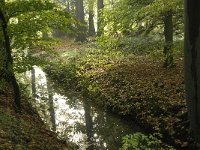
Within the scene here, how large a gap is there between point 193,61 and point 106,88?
6.17 m

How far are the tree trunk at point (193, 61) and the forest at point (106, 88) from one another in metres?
0.02

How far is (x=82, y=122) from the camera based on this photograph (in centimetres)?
1231

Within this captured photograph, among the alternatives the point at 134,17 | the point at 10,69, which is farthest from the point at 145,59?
the point at 10,69

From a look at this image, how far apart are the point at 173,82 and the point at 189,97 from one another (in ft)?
12.0

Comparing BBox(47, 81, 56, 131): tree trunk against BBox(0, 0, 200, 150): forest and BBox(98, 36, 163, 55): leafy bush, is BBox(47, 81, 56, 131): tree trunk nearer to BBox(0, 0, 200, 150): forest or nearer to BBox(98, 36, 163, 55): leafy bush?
BBox(0, 0, 200, 150): forest

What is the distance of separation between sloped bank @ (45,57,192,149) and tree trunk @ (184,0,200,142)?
68cm

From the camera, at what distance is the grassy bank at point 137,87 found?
10.1 metres

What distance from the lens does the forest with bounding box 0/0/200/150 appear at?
330 inches

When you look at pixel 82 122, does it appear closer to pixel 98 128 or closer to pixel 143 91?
pixel 98 128

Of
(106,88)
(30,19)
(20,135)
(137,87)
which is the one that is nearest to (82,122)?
(106,88)

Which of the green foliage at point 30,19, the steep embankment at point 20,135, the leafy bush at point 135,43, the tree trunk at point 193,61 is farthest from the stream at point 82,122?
the green foliage at point 30,19

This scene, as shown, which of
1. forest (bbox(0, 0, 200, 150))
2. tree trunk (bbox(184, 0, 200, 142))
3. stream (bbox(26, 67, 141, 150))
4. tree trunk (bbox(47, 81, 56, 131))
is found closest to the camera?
tree trunk (bbox(184, 0, 200, 142))

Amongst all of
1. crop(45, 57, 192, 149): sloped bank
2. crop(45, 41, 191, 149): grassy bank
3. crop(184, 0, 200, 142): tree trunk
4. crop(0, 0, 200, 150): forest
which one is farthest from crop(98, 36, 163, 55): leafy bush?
crop(184, 0, 200, 142): tree trunk

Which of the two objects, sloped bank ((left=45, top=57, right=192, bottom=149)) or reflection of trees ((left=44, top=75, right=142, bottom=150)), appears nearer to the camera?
sloped bank ((left=45, top=57, right=192, bottom=149))
